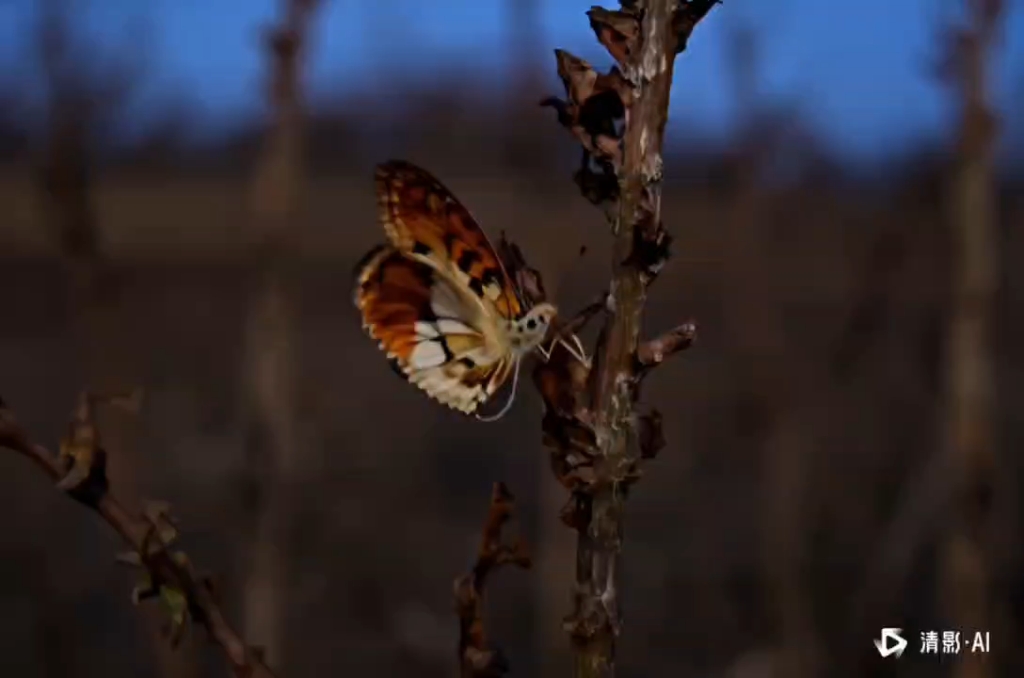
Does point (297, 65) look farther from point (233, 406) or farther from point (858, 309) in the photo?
point (233, 406)

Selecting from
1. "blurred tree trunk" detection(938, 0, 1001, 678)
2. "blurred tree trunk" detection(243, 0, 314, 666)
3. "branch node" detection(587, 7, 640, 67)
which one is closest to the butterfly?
"branch node" detection(587, 7, 640, 67)

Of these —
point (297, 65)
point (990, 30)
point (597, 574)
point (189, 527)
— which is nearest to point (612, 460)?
point (597, 574)

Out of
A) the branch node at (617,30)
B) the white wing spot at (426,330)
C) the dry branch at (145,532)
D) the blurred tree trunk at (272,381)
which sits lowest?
the dry branch at (145,532)

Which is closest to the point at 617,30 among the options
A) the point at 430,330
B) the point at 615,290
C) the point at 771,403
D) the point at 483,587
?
the point at 615,290

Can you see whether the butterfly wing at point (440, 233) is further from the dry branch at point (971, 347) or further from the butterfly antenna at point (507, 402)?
the dry branch at point (971, 347)

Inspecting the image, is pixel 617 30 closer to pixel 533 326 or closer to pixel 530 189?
pixel 533 326

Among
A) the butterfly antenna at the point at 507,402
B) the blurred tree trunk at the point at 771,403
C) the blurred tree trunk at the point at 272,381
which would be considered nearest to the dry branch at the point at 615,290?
the butterfly antenna at the point at 507,402
